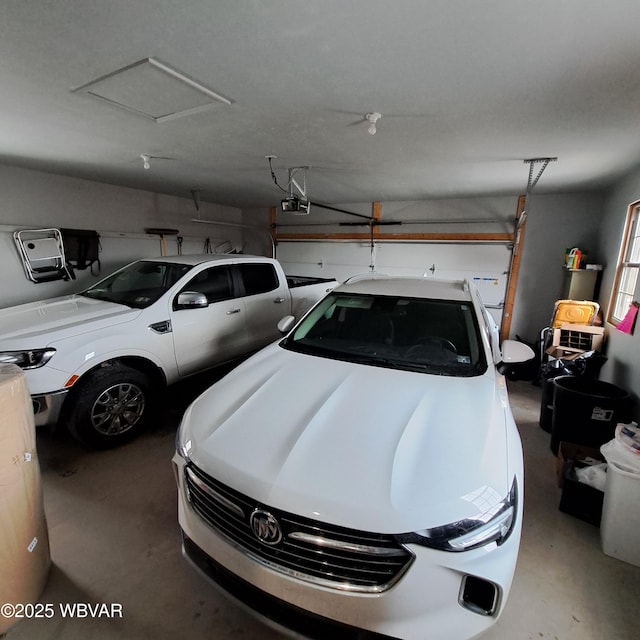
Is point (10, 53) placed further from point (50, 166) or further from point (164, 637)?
point (50, 166)

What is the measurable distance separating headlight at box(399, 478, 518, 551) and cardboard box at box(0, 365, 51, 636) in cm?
162

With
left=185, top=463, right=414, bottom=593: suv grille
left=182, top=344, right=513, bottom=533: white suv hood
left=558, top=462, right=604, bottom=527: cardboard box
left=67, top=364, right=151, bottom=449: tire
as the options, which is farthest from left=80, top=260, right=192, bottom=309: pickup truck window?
left=558, top=462, right=604, bottom=527: cardboard box

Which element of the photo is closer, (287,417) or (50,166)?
(287,417)

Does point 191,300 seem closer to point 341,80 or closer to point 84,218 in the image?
point 341,80

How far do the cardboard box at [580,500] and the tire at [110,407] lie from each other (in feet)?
11.2

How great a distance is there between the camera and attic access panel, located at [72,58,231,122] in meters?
1.82

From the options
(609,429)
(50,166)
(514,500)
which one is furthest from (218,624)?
(50,166)

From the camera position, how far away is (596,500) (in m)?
2.07

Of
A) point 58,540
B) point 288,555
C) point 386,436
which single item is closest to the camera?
point 288,555

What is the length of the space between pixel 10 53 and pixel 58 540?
2.72m

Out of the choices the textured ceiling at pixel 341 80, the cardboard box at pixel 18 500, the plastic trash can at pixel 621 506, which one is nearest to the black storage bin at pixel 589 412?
the plastic trash can at pixel 621 506

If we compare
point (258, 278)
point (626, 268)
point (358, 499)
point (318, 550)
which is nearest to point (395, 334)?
point (358, 499)

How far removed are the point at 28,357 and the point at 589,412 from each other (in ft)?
14.0

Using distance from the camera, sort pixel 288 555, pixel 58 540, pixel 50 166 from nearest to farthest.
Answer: pixel 288 555, pixel 58 540, pixel 50 166
